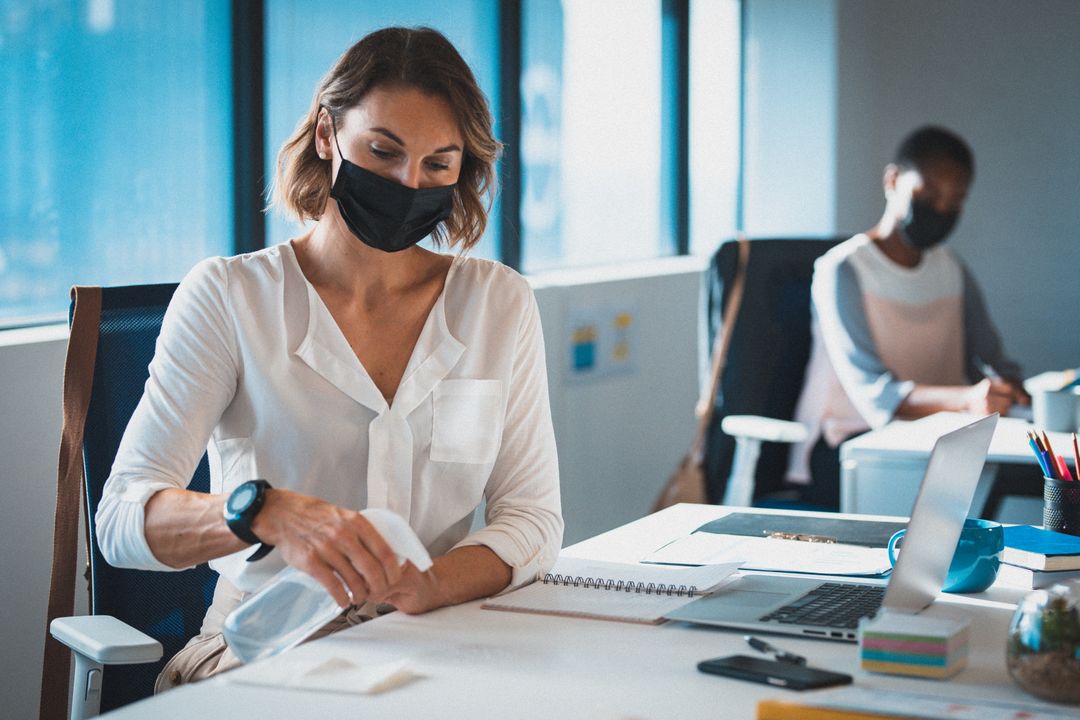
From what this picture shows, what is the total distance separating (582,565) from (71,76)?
4.57ft

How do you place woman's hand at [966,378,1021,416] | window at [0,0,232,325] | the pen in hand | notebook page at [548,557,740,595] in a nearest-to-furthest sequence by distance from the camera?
the pen in hand < notebook page at [548,557,740,595] < window at [0,0,232,325] < woman's hand at [966,378,1021,416]

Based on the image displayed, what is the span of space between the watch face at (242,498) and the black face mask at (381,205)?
1.55 feet

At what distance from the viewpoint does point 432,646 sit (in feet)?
4.65

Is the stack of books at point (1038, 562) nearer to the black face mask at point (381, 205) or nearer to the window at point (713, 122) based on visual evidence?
the black face mask at point (381, 205)

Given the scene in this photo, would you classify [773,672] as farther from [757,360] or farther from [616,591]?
[757,360]

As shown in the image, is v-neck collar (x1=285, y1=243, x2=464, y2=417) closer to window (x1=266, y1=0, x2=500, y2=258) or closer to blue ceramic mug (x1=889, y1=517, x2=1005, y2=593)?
blue ceramic mug (x1=889, y1=517, x2=1005, y2=593)

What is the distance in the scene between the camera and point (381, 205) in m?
1.84

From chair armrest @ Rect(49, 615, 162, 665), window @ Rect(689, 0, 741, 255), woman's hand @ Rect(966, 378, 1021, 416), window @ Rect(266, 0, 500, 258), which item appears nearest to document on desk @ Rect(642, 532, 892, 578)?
chair armrest @ Rect(49, 615, 162, 665)

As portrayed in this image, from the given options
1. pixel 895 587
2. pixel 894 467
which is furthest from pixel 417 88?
pixel 894 467

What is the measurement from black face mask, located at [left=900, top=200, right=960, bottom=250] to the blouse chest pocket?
2328 mm

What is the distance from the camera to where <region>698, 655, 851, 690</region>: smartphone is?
1270 mm

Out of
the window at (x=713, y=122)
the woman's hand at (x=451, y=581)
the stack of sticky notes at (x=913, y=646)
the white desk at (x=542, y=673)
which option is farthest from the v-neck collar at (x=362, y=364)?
the window at (x=713, y=122)

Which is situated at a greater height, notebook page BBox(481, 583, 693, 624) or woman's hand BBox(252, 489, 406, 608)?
woman's hand BBox(252, 489, 406, 608)

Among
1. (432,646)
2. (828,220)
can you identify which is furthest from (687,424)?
(432,646)
